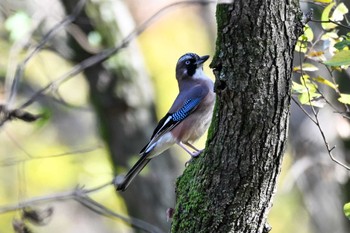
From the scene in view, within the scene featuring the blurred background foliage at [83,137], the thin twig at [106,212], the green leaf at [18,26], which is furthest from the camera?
the blurred background foliage at [83,137]

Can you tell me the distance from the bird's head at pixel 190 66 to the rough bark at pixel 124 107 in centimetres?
Answer: 184

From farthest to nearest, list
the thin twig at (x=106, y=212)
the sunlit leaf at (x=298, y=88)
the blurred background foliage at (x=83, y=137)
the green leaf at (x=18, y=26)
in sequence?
the blurred background foliage at (x=83, y=137), the green leaf at (x=18, y=26), the thin twig at (x=106, y=212), the sunlit leaf at (x=298, y=88)

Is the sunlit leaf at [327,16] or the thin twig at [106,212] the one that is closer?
the sunlit leaf at [327,16]

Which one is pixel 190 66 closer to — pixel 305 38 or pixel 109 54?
pixel 109 54

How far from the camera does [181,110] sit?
7082 millimetres

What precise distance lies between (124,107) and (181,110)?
250cm

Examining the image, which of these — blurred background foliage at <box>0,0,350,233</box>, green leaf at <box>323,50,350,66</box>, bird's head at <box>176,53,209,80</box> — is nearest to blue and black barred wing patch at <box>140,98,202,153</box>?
bird's head at <box>176,53,209,80</box>

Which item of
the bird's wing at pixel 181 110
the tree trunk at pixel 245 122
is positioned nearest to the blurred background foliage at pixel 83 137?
the bird's wing at pixel 181 110

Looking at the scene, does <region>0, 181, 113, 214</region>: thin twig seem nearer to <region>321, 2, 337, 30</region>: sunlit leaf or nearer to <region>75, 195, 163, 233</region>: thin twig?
<region>75, 195, 163, 233</region>: thin twig

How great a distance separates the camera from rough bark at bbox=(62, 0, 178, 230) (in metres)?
9.41

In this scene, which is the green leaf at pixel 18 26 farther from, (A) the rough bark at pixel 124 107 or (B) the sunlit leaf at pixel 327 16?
(B) the sunlit leaf at pixel 327 16

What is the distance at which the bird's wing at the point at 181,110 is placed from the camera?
7027mm

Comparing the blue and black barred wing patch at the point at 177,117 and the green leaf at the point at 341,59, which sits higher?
the green leaf at the point at 341,59

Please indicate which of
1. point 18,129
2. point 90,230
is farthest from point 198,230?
point 90,230
